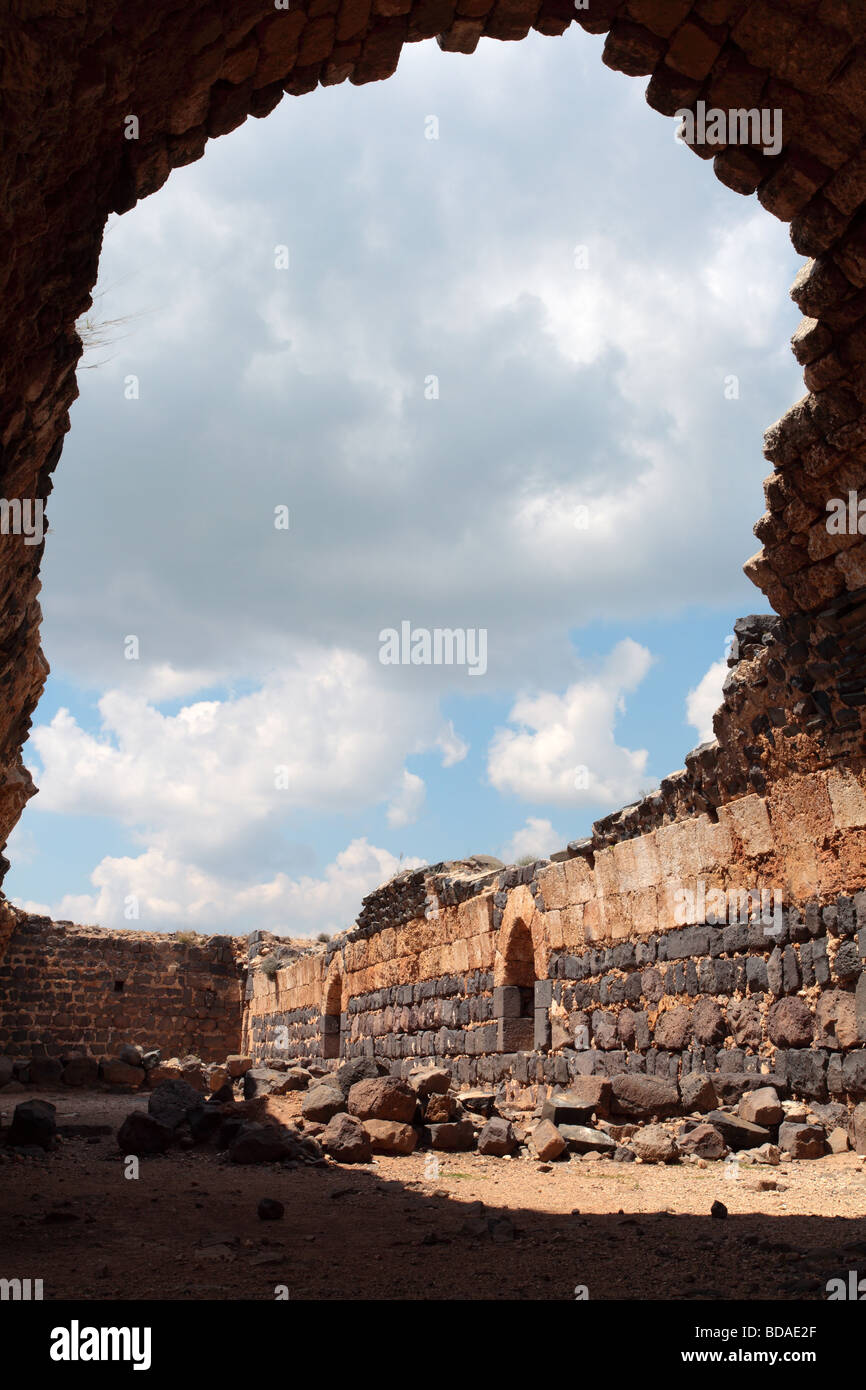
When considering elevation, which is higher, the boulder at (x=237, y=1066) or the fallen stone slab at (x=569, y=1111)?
the fallen stone slab at (x=569, y=1111)

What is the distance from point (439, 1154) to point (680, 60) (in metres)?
7.63

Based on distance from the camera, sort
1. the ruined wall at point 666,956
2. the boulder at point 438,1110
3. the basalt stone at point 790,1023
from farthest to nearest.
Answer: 1. the boulder at point 438,1110
2. the basalt stone at point 790,1023
3. the ruined wall at point 666,956

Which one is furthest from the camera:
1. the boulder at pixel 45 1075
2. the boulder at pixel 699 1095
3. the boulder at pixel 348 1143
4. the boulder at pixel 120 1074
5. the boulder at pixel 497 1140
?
the boulder at pixel 120 1074

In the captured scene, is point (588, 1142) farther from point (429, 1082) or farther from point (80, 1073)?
point (80, 1073)

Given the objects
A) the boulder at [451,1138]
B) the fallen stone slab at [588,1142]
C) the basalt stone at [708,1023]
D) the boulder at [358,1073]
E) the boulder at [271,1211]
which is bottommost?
the boulder at [451,1138]

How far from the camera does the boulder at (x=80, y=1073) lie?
17469 millimetres

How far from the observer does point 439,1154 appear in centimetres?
831

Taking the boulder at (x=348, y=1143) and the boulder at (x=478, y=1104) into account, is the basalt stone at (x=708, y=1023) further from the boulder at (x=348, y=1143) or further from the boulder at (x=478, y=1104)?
the boulder at (x=348, y=1143)

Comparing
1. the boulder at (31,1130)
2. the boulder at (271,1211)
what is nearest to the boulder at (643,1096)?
the boulder at (271,1211)

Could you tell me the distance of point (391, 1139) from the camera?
8312mm

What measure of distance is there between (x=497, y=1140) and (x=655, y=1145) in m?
1.39

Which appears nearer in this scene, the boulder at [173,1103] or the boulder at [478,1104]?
the boulder at [173,1103]

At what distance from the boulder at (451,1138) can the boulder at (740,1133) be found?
85.0 inches

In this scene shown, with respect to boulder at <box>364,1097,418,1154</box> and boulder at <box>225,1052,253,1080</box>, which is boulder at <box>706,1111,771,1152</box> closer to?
boulder at <box>364,1097,418,1154</box>
